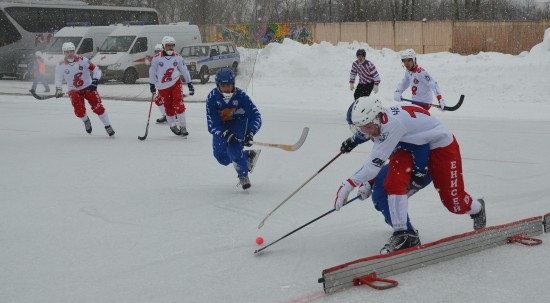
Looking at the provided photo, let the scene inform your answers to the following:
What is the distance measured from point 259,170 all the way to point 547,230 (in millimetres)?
4195

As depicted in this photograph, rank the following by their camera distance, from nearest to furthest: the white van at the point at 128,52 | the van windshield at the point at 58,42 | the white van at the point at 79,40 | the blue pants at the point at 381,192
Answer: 1. the blue pants at the point at 381,192
2. the white van at the point at 128,52
3. the white van at the point at 79,40
4. the van windshield at the point at 58,42

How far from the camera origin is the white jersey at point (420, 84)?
10.6 meters

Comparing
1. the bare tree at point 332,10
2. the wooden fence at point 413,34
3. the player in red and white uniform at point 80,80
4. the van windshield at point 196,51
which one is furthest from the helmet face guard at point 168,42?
the bare tree at point 332,10

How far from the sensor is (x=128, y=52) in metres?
25.3

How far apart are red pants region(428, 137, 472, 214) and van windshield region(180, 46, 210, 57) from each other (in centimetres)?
2087

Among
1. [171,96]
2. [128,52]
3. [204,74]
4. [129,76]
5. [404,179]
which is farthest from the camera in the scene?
[128,52]

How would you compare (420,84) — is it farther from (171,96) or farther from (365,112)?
(365,112)

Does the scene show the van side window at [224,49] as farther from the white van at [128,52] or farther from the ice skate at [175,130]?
the ice skate at [175,130]

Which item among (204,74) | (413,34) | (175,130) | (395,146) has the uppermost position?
(395,146)

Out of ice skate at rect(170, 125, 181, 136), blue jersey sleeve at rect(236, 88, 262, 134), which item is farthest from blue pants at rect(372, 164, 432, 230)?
ice skate at rect(170, 125, 181, 136)

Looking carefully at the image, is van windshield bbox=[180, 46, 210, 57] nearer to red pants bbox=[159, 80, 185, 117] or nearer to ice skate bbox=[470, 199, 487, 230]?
red pants bbox=[159, 80, 185, 117]

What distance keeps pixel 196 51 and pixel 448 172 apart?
2123 cm

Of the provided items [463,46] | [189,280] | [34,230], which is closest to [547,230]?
[189,280]

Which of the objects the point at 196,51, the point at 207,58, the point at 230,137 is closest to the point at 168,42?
the point at 230,137
